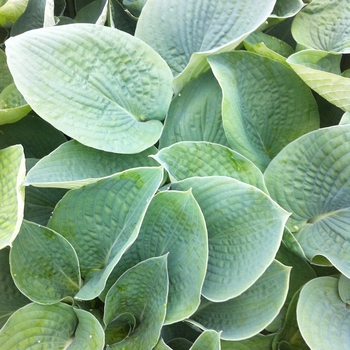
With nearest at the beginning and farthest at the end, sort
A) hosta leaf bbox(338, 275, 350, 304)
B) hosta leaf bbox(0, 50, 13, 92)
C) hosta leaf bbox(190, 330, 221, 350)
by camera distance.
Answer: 1. hosta leaf bbox(190, 330, 221, 350)
2. hosta leaf bbox(338, 275, 350, 304)
3. hosta leaf bbox(0, 50, 13, 92)

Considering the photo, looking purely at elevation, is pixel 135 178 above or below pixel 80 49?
below

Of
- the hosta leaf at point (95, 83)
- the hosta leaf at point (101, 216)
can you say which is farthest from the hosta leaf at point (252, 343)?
the hosta leaf at point (95, 83)

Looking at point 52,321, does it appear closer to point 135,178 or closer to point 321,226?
point 135,178

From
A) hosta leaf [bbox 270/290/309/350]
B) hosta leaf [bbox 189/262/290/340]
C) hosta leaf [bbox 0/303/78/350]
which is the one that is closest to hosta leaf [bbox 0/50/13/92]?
hosta leaf [bbox 0/303/78/350]

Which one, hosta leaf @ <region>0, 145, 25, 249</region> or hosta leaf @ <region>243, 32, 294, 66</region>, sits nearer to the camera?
hosta leaf @ <region>0, 145, 25, 249</region>

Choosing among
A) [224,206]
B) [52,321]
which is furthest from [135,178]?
[52,321]

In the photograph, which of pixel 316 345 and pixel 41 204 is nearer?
pixel 316 345

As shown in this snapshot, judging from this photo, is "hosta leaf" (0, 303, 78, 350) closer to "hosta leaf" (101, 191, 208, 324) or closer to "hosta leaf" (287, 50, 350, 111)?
"hosta leaf" (101, 191, 208, 324)

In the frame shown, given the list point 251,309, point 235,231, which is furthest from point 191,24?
point 251,309
